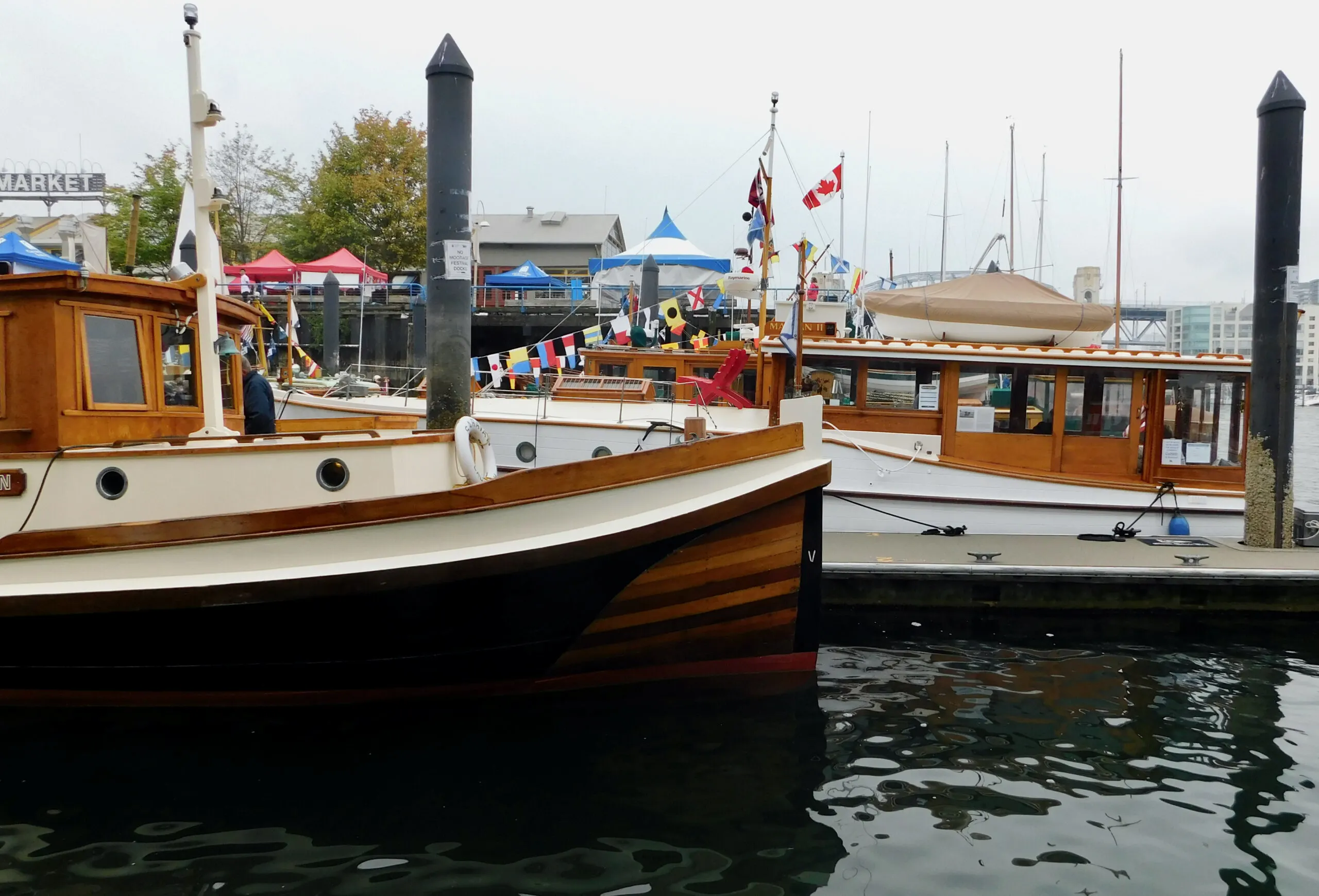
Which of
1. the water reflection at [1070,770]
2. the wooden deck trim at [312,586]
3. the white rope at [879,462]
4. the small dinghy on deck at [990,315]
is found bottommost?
the water reflection at [1070,770]

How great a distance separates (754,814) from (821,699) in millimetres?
1869

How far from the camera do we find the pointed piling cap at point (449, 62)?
8.41 metres

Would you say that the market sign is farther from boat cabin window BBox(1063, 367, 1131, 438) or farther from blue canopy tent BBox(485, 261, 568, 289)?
boat cabin window BBox(1063, 367, 1131, 438)

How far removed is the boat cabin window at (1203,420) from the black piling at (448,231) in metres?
7.53

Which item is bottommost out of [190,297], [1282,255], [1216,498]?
[1216,498]

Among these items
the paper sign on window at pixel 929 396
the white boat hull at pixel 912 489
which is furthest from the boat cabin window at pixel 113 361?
the paper sign on window at pixel 929 396

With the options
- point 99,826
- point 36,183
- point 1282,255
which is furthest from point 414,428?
point 36,183

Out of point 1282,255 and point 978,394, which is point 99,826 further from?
point 1282,255

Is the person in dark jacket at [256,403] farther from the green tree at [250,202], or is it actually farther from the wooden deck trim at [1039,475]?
the green tree at [250,202]

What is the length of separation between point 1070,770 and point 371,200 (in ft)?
114

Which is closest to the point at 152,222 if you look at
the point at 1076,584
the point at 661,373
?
the point at 661,373

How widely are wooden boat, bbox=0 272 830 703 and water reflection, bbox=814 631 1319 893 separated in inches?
56.6

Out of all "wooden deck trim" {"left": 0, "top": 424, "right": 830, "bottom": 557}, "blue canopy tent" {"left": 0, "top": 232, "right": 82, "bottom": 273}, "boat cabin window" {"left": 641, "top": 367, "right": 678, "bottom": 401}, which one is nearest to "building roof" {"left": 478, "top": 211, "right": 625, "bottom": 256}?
"boat cabin window" {"left": 641, "top": 367, "right": 678, "bottom": 401}

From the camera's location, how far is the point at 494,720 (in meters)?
5.88
